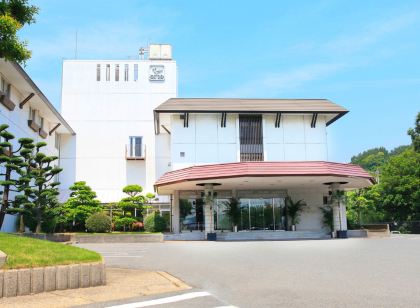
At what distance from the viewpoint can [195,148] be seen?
1176 inches

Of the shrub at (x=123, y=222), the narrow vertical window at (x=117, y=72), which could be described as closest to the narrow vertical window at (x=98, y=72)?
the narrow vertical window at (x=117, y=72)

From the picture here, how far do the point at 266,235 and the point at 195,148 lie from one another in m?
7.60

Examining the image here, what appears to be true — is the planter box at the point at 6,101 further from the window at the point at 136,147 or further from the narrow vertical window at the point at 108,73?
the narrow vertical window at the point at 108,73

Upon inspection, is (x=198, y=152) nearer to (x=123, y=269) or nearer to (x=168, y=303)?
(x=123, y=269)

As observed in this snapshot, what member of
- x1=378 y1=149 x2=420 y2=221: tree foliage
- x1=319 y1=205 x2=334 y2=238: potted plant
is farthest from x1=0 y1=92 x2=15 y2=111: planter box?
x1=378 y1=149 x2=420 y2=221: tree foliage

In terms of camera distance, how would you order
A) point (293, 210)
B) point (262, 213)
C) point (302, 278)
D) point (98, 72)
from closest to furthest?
1. point (302, 278)
2. point (293, 210)
3. point (262, 213)
4. point (98, 72)

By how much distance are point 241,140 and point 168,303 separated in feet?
79.1

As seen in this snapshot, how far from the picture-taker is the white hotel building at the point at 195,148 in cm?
2559

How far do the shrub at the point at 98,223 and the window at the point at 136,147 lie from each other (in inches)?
371

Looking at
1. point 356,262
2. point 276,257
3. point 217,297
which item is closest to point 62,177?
point 276,257

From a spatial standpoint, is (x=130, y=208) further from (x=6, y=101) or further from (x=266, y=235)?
(x=6, y=101)

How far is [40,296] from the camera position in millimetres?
7004

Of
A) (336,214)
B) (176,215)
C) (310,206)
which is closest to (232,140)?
(176,215)

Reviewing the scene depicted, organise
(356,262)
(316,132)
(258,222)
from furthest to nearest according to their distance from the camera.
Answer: (316,132) < (258,222) < (356,262)
